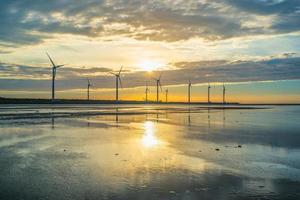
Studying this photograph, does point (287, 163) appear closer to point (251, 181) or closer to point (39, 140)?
point (251, 181)

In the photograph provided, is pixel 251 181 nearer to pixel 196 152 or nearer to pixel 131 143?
pixel 196 152

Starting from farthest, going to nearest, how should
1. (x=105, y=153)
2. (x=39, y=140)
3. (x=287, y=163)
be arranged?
(x=39, y=140), (x=105, y=153), (x=287, y=163)

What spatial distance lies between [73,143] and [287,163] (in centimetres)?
1091

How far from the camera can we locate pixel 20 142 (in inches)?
758

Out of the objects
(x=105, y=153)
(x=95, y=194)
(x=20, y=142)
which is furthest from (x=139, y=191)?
(x=20, y=142)

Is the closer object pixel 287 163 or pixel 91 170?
pixel 91 170

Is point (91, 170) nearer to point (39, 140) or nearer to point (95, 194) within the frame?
point (95, 194)

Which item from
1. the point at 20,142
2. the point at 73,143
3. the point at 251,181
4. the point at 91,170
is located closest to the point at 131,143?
the point at 73,143

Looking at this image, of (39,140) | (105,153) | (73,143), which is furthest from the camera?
(39,140)

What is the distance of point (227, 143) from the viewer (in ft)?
63.6

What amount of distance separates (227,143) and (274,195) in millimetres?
10560

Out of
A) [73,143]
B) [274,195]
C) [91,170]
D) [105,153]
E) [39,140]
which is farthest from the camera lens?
[39,140]

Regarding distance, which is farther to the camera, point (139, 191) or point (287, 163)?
point (287, 163)

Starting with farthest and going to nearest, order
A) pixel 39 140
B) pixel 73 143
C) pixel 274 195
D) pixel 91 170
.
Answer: pixel 39 140, pixel 73 143, pixel 91 170, pixel 274 195
